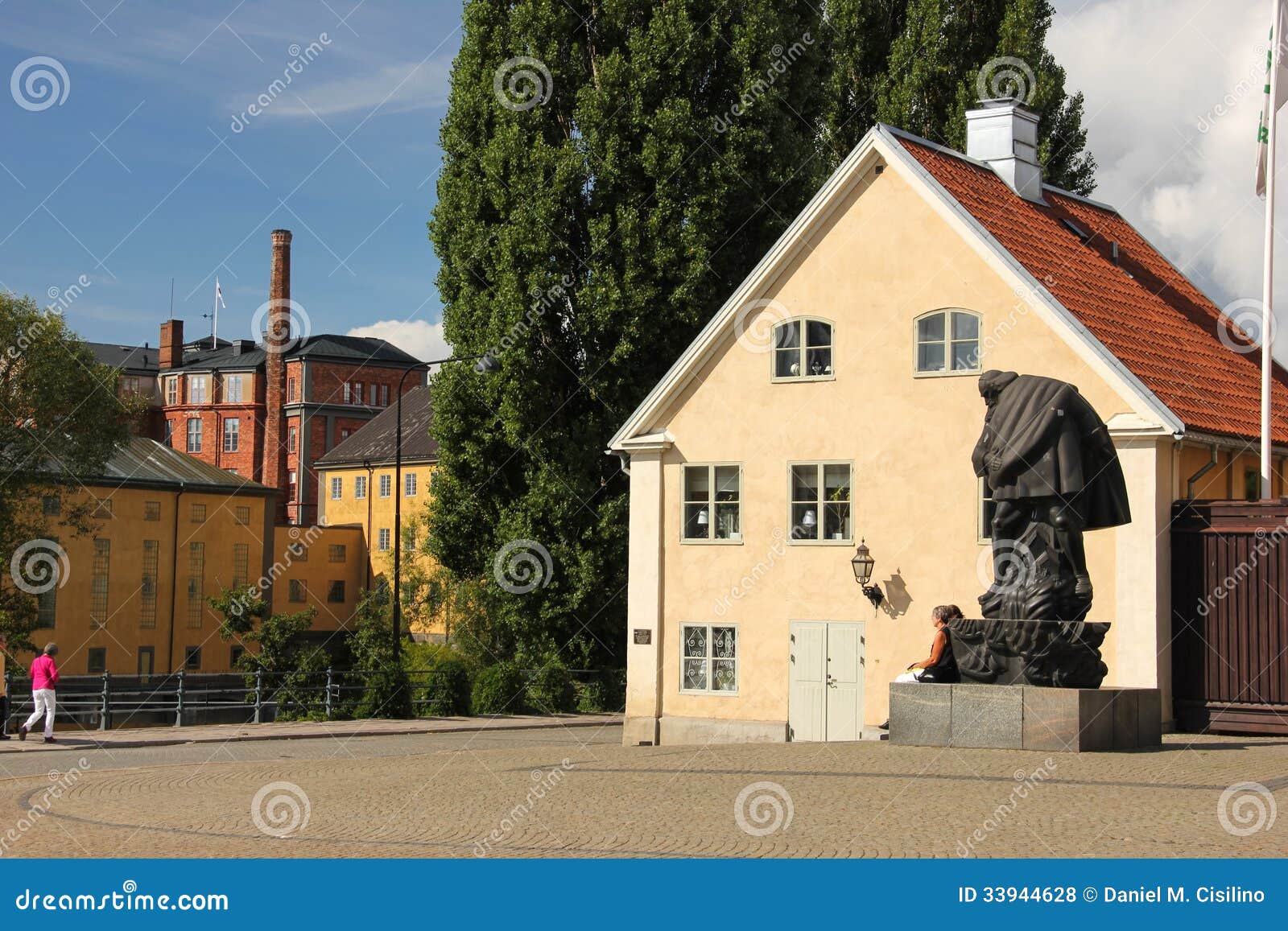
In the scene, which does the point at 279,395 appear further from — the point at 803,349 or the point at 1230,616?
the point at 1230,616

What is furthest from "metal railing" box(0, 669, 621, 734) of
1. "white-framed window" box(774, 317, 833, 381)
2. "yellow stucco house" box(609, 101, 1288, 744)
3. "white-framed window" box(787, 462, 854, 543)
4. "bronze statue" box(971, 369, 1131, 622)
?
"bronze statue" box(971, 369, 1131, 622)

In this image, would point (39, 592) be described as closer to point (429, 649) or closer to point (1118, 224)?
point (429, 649)

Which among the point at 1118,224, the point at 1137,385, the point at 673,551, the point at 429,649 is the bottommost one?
the point at 429,649

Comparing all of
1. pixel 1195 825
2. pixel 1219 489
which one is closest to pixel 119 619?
pixel 1219 489

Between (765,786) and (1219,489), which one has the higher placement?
(1219,489)

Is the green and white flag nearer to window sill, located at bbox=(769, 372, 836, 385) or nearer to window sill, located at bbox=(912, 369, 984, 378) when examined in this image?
window sill, located at bbox=(912, 369, 984, 378)

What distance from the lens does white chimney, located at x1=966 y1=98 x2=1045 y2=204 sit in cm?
3119

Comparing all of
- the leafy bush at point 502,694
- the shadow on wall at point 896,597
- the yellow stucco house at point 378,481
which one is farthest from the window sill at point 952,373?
the yellow stucco house at point 378,481

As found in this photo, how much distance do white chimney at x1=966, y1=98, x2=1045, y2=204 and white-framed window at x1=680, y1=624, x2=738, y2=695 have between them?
33.8 feet

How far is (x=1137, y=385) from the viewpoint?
24.2 metres

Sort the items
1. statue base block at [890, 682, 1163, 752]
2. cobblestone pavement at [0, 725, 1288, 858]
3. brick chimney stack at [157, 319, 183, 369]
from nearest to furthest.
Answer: cobblestone pavement at [0, 725, 1288, 858] < statue base block at [890, 682, 1163, 752] < brick chimney stack at [157, 319, 183, 369]

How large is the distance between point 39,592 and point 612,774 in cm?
4385

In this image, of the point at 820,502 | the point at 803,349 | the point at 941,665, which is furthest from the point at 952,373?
the point at 941,665

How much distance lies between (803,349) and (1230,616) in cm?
861
